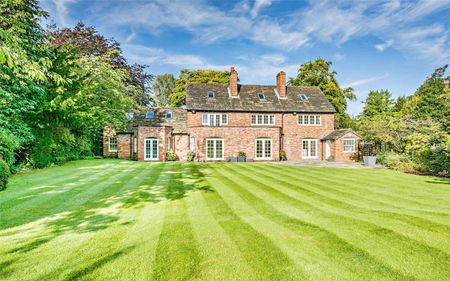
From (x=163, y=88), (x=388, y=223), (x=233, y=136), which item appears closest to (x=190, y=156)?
(x=233, y=136)

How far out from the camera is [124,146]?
1192 inches

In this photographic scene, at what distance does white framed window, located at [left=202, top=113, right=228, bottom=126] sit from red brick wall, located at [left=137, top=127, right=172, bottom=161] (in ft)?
15.2

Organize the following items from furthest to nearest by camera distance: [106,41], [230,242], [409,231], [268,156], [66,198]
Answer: [106,41], [268,156], [66,198], [409,231], [230,242]

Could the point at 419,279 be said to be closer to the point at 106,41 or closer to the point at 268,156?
the point at 268,156

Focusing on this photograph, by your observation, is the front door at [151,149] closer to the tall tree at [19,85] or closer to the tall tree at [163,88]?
the tall tree at [19,85]

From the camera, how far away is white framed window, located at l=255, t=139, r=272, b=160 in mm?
28609

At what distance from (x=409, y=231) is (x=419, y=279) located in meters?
2.17

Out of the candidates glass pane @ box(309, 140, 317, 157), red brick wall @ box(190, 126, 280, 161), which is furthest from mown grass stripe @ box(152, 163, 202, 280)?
glass pane @ box(309, 140, 317, 157)

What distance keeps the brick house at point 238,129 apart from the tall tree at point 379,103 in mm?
14294

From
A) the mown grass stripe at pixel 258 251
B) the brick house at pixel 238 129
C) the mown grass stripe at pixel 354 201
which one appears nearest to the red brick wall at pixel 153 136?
the brick house at pixel 238 129

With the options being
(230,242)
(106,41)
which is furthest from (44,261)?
(106,41)

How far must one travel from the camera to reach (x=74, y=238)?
17.5ft

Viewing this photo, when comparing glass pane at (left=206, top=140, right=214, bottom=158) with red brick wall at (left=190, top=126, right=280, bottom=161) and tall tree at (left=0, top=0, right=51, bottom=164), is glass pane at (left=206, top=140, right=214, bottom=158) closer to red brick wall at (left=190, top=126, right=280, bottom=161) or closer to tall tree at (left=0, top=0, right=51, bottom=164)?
red brick wall at (left=190, top=126, right=280, bottom=161)

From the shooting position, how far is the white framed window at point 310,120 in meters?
31.8
